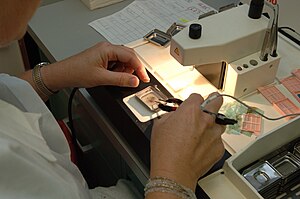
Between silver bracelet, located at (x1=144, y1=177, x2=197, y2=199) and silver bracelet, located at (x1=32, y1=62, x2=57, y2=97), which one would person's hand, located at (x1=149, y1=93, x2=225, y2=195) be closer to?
silver bracelet, located at (x1=144, y1=177, x2=197, y2=199)

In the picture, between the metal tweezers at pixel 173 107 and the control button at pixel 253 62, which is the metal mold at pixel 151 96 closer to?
the metal tweezers at pixel 173 107

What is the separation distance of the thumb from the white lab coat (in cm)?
17

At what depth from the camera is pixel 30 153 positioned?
0.75 metres

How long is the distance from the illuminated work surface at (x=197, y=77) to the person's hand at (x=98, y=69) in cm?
4

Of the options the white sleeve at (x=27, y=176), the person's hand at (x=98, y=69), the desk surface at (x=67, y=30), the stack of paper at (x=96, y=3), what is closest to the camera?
the white sleeve at (x=27, y=176)

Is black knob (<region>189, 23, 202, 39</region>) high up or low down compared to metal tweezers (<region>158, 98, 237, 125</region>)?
up

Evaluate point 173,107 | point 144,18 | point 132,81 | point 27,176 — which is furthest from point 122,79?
point 144,18

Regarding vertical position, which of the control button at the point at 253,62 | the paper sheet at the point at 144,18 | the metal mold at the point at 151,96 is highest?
the control button at the point at 253,62

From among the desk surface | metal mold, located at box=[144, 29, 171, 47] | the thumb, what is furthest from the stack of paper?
the thumb

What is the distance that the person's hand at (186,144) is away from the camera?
0.82 meters

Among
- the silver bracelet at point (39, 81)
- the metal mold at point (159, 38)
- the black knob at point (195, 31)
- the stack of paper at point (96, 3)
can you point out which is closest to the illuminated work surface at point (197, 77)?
the metal mold at point (159, 38)

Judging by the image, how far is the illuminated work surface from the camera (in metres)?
0.91

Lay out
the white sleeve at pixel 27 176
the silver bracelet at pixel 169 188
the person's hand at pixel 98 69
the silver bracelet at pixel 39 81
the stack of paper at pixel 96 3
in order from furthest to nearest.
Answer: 1. the stack of paper at pixel 96 3
2. the silver bracelet at pixel 39 81
3. the person's hand at pixel 98 69
4. the silver bracelet at pixel 169 188
5. the white sleeve at pixel 27 176

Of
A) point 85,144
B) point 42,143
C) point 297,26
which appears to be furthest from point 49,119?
point 297,26
